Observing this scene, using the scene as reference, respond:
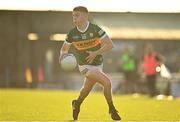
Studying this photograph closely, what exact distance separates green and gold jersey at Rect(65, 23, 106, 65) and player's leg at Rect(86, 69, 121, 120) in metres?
0.11

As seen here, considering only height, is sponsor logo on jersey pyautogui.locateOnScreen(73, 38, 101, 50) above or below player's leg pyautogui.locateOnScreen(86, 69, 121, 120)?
above

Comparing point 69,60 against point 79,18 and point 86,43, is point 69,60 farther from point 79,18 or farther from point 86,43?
point 79,18

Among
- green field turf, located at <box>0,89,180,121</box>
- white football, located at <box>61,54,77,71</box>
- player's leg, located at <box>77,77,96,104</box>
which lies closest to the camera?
white football, located at <box>61,54,77,71</box>

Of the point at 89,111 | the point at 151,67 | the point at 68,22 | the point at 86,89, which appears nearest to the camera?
the point at 86,89

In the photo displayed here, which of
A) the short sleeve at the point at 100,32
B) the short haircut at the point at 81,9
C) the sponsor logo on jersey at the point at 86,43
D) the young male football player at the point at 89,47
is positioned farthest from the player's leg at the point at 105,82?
the short haircut at the point at 81,9

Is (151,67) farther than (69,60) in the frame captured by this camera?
Yes

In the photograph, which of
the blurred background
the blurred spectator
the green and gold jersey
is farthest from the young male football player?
the blurred spectator

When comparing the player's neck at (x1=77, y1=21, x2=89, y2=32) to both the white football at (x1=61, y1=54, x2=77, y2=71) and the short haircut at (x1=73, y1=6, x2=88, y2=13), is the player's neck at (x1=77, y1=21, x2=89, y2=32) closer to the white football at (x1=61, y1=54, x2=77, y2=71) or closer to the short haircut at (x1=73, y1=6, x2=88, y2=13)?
the short haircut at (x1=73, y1=6, x2=88, y2=13)

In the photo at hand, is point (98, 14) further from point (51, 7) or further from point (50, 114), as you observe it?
point (50, 114)

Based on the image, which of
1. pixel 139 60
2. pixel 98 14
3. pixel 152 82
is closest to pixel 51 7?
pixel 98 14

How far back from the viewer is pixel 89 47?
7.11 m

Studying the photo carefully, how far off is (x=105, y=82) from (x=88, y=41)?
484mm

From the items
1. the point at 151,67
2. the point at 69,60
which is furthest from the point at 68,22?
the point at 151,67

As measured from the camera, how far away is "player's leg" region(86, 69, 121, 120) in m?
7.16
